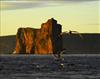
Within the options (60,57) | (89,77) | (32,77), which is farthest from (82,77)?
(60,57)

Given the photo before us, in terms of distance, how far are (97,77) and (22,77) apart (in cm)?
1183

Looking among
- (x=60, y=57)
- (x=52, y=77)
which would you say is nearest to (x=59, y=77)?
(x=52, y=77)

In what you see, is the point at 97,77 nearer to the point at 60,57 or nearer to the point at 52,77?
the point at 52,77

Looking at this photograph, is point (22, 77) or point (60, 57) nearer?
point (60, 57)

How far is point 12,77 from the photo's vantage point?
314 ft

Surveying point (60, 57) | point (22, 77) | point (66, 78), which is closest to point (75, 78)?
point (66, 78)

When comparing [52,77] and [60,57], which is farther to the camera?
[52,77]

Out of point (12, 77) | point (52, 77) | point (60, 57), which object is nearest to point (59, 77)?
point (52, 77)

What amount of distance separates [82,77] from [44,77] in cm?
606

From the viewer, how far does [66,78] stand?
93.7 meters

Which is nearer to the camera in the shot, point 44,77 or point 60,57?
point 60,57

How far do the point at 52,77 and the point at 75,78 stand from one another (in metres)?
4.58

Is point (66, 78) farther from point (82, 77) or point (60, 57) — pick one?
point (60, 57)

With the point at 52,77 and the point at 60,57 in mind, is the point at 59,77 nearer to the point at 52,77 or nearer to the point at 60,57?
the point at 52,77
